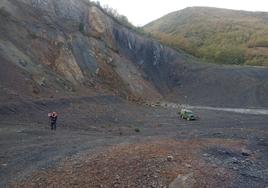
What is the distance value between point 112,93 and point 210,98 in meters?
19.8

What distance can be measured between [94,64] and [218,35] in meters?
62.1

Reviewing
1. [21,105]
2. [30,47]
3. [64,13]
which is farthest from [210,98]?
[21,105]

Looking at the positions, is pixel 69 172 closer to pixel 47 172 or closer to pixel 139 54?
pixel 47 172

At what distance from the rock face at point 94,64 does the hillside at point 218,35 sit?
1338 cm

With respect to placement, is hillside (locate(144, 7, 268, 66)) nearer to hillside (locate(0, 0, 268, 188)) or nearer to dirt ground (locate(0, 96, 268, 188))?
hillside (locate(0, 0, 268, 188))

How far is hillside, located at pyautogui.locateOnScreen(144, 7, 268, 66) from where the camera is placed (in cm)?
8956

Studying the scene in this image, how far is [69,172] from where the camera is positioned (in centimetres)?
1563

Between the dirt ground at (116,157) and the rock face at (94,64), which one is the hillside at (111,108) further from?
the rock face at (94,64)

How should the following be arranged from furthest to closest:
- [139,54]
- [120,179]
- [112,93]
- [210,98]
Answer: [139,54] < [210,98] < [112,93] < [120,179]

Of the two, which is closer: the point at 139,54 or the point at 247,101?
the point at 247,101

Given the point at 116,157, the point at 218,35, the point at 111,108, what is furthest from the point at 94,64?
the point at 218,35

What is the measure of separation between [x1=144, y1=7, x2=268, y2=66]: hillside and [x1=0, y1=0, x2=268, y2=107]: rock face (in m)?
13.4

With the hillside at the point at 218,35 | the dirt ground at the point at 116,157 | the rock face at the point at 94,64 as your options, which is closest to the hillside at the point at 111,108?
the dirt ground at the point at 116,157

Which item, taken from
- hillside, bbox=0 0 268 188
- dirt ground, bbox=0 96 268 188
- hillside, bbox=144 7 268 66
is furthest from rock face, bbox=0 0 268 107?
hillside, bbox=144 7 268 66
